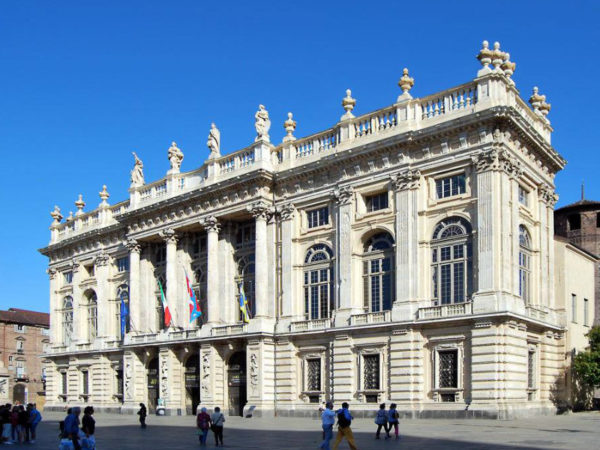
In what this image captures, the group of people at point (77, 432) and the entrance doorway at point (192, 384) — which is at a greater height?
the group of people at point (77, 432)

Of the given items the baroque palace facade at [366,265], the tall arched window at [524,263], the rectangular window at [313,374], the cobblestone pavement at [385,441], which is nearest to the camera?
the cobblestone pavement at [385,441]

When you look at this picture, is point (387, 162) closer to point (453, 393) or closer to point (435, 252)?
point (435, 252)

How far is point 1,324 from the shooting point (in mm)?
98625

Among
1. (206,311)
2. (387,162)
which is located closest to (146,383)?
(206,311)

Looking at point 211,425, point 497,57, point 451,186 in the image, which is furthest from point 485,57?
point 211,425

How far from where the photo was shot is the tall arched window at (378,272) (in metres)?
42.9

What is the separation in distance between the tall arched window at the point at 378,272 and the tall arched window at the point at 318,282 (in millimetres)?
2596

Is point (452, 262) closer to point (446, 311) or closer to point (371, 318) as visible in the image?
point (446, 311)

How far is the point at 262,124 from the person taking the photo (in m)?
50.2

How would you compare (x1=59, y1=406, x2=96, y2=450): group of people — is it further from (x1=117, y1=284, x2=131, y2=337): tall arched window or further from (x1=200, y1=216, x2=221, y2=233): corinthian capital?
(x1=117, y1=284, x2=131, y2=337): tall arched window

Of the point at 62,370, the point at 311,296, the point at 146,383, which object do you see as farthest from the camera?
the point at 62,370

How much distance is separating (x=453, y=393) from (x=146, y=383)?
84.0 feet

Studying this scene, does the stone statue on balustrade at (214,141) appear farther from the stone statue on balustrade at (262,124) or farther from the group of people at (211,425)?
the group of people at (211,425)

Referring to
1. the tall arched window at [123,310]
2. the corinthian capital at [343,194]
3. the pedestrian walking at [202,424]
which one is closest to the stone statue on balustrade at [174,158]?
the tall arched window at [123,310]
